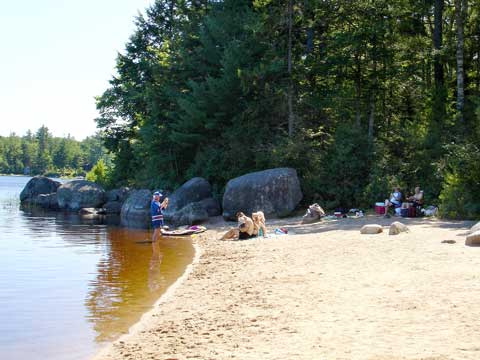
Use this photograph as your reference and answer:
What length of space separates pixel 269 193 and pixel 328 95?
760 centimetres

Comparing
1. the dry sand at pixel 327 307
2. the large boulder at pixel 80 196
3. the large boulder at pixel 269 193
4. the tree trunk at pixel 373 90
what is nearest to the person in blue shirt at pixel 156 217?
the large boulder at pixel 269 193

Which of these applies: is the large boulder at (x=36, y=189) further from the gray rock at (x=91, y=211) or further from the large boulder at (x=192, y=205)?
the large boulder at (x=192, y=205)

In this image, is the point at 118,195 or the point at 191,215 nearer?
the point at 191,215

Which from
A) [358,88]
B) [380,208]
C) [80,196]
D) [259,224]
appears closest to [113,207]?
[80,196]

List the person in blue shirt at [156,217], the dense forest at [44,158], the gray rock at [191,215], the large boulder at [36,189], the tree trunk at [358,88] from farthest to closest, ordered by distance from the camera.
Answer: the dense forest at [44,158], the large boulder at [36,189], the tree trunk at [358,88], the gray rock at [191,215], the person in blue shirt at [156,217]

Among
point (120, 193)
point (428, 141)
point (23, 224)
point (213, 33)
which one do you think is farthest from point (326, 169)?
point (120, 193)

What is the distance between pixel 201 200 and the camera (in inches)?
1207

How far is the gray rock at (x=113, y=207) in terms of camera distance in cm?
4122

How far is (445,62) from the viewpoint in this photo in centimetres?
2745

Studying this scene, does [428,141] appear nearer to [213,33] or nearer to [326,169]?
[326,169]

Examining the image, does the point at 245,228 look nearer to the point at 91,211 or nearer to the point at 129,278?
the point at 129,278

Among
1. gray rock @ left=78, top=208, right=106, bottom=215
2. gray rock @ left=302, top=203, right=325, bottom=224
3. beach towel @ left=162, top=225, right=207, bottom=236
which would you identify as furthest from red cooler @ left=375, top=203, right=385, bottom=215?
gray rock @ left=78, top=208, right=106, bottom=215

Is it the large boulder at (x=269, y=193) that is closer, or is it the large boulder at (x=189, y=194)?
the large boulder at (x=269, y=193)

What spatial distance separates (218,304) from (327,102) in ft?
69.8
